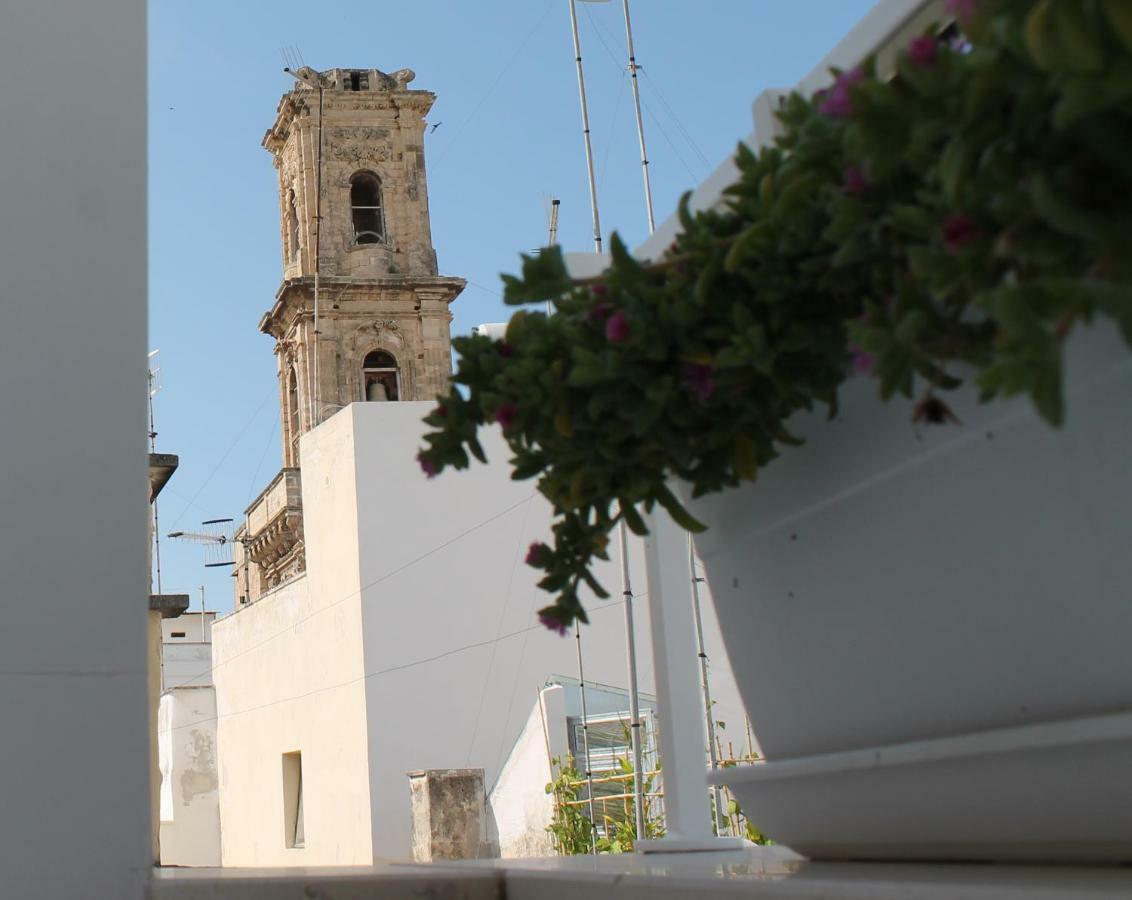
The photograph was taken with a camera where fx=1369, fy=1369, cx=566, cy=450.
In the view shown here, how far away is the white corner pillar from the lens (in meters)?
1.62

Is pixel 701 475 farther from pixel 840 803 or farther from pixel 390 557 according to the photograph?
pixel 390 557

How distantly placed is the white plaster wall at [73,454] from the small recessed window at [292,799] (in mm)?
12857

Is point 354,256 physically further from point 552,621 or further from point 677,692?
point 552,621

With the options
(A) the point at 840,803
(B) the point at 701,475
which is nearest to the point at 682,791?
(A) the point at 840,803

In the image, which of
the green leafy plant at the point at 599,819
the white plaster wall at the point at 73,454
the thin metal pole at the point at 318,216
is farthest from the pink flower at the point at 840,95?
the thin metal pole at the point at 318,216

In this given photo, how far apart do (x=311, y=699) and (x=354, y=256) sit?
9546 millimetres

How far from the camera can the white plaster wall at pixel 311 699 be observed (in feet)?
39.9

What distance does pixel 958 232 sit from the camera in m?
0.48

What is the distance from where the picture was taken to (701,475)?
0.84 m

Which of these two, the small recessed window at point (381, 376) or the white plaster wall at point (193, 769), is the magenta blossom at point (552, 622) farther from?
the small recessed window at point (381, 376)

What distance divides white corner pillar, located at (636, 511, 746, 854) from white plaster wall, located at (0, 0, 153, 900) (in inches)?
23.4

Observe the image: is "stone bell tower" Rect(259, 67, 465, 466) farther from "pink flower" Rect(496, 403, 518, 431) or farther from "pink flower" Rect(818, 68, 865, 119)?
"pink flower" Rect(818, 68, 865, 119)

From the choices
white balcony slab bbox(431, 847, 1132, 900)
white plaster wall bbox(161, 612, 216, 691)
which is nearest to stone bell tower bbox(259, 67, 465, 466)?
white plaster wall bbox(161, 612, 216, 691)

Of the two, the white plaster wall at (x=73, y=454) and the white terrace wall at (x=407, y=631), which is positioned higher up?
the white terrace wall at (x=407, y=631)
